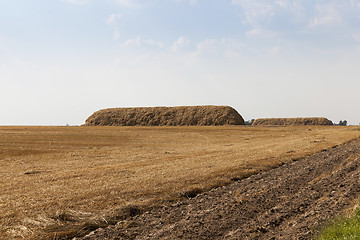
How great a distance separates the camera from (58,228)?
8.48 m

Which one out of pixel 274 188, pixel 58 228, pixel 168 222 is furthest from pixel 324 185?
pixel 58 228

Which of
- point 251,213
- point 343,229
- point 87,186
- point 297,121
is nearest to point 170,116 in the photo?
point 87,186

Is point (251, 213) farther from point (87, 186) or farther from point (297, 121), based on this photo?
point (297, 121)

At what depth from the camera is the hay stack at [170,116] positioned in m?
85.6

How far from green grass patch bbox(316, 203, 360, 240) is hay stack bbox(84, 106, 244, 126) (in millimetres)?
75931

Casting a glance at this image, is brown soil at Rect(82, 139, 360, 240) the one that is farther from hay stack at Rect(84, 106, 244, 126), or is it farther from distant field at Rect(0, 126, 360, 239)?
hay stack at Rect(84, 106, 244, 126)

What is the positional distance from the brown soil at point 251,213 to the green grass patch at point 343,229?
0.95 feet

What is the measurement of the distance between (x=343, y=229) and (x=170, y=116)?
85935 mm

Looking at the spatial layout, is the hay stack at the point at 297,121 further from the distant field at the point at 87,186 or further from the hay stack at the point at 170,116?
the distant field at the point at 87,186

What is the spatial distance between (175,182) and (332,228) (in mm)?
7939

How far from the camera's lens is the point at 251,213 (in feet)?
29.2

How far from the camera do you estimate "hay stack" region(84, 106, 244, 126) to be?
85625mm

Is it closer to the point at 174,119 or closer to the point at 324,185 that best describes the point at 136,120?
the point at 174,119

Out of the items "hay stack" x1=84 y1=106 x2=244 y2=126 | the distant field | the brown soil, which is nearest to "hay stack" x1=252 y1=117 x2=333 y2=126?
"hay stack" x1=84 y1=106 x2=244 y2=126
